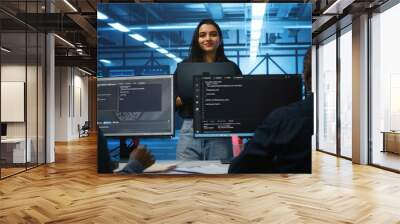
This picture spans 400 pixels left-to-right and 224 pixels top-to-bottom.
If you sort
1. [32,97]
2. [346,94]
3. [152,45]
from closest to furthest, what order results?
[152,45] → [32,97] → [346,94]

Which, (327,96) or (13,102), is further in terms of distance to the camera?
(327,96)

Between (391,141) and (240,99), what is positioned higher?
(240,99)

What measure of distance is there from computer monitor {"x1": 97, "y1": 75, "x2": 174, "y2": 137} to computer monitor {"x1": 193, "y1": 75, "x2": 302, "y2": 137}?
1.53ft

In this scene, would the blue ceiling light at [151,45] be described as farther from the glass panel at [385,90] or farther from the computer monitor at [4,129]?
the glass panel at [385,90]

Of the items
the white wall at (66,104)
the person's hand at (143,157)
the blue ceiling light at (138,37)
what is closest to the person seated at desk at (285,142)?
the person's hand at (143,157)

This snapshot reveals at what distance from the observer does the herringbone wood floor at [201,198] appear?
13.7 ft

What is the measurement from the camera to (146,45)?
575cm

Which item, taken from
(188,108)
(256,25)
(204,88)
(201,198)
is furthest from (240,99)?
(201,198)

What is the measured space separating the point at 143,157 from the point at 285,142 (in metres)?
2.02

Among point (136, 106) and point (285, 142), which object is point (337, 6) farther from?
point (136, 106)

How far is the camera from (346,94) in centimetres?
967

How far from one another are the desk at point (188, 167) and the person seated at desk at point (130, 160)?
0.26ft

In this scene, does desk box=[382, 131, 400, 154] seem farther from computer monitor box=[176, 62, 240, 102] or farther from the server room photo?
computer monitor box=[176, 62, 240, 102]

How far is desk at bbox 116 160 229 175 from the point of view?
18.7 ft
